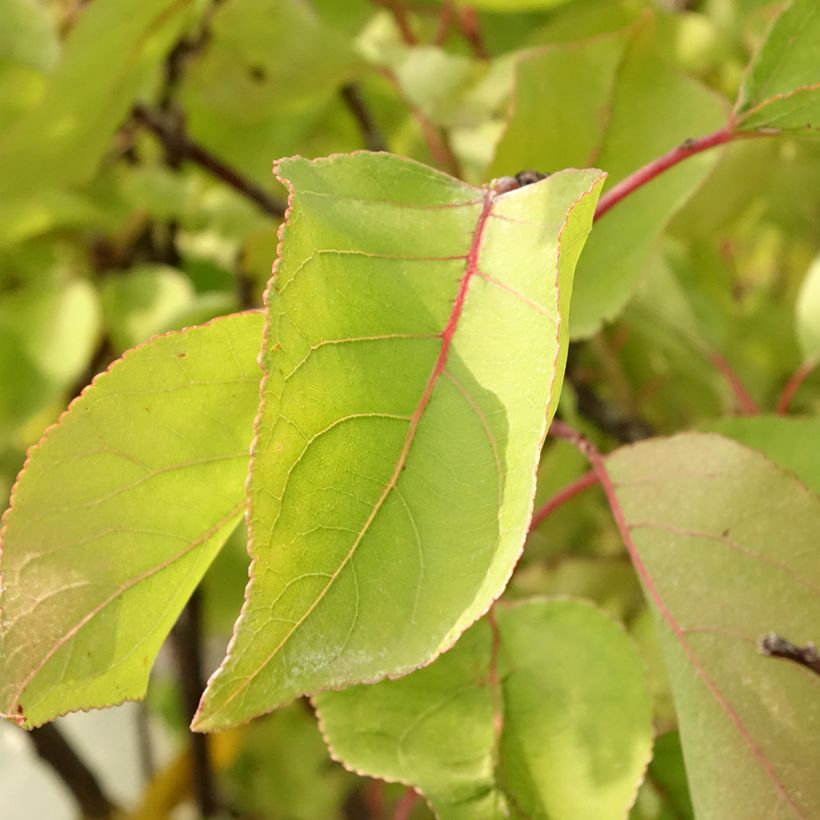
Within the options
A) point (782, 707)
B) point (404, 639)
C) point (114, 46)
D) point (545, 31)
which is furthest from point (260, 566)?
→ point (545, 31)

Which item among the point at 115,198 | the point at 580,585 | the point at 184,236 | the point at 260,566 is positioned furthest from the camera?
the point at 184,236

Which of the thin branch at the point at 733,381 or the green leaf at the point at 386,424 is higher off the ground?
the green leaf at the point at 386,424

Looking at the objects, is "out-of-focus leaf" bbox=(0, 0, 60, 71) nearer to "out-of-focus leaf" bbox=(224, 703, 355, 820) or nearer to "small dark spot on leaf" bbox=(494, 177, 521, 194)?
"small dark spot on leaf" bbox=(494, 177, 521, 194)

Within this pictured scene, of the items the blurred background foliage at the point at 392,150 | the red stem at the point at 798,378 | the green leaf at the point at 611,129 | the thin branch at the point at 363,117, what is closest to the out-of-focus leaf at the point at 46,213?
the blurred background foliage at the point at 392,150

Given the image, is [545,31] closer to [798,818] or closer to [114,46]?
[114,46]

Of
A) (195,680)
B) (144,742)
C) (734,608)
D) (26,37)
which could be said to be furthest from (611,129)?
(144,742)

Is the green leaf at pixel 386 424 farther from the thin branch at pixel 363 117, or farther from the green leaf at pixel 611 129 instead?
the thin branch at pixel 363 117

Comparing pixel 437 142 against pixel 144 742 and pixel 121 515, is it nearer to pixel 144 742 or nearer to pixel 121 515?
pixel 121 515

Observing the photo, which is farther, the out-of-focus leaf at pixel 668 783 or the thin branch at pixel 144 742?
the thin branch at pixel 144 742
